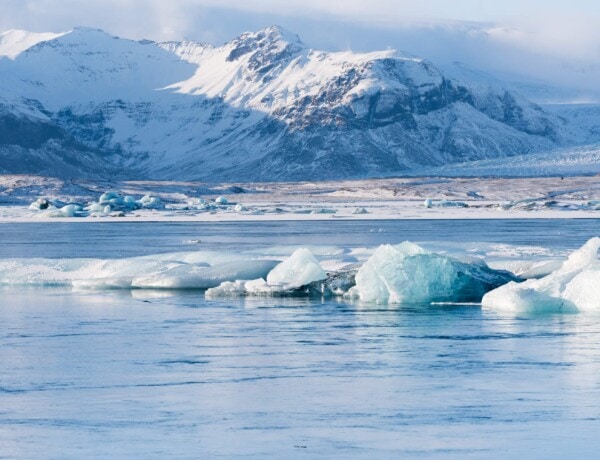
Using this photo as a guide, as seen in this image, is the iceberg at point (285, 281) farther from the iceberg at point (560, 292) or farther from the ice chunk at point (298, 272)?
the iceberg at point (560, 292)

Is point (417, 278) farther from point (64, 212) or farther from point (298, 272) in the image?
point (64, 212)

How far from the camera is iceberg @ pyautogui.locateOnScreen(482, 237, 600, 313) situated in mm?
22922

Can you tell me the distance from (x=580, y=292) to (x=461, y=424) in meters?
9.99

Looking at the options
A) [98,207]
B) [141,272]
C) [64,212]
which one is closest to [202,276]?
[141,272]

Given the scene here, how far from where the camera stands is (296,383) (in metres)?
16.2

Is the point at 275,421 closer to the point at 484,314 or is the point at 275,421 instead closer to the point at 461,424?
the point at 461,424

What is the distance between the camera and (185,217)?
85.1m

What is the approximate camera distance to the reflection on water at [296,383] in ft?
42.0

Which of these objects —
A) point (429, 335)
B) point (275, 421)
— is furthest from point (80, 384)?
point (429, 335)

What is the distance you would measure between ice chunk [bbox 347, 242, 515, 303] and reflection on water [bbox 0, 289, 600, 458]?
834 millimetres

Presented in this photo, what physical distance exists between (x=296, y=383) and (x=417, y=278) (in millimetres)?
9340

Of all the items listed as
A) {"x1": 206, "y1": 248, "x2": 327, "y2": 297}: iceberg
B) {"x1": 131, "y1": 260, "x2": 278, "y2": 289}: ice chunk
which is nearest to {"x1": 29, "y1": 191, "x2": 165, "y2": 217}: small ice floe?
{"x1": 131, "y1": 260, "x2": 278, "y2": 289}: ice chunk

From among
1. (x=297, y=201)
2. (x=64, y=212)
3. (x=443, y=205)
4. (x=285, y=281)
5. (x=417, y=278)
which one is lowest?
(x=285, y=281)

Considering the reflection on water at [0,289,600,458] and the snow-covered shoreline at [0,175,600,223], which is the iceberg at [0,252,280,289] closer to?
the reflection on water at [0,289,600,458]
